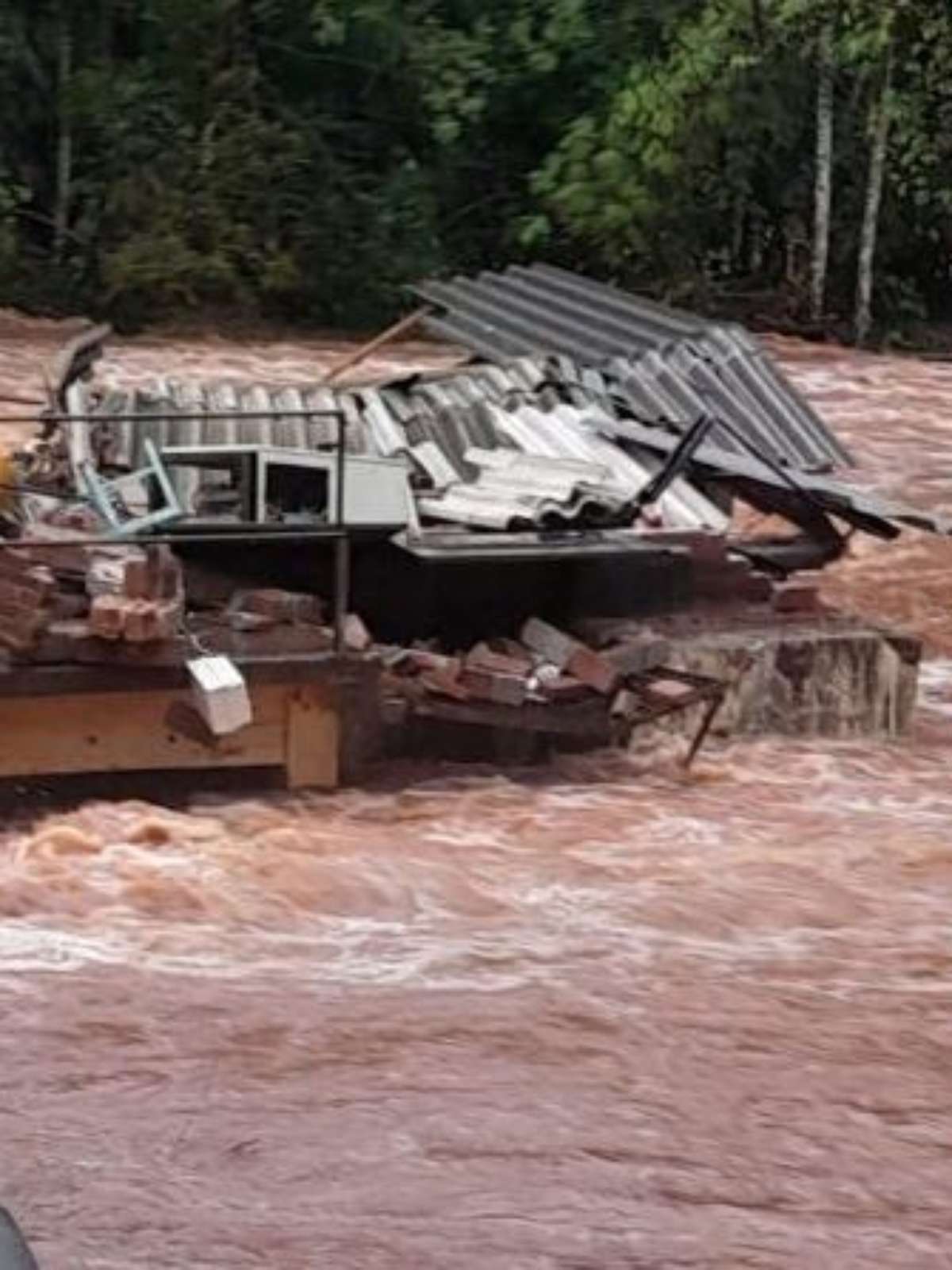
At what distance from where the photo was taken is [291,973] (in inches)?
324

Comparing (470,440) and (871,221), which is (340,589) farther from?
(871,221)

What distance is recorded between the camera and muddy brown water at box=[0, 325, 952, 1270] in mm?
6387

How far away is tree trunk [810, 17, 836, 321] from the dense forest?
0.13 feet

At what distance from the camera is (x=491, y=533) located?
36.0 ft

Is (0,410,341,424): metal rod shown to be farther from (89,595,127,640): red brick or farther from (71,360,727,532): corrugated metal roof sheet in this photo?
(89,595,127,640): red brick

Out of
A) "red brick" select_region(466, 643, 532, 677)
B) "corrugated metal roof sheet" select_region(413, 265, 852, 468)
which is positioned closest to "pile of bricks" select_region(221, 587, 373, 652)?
"red brick" select_region(466, 643, 532, 677)

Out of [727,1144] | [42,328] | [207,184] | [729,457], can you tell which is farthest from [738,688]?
[207,184]

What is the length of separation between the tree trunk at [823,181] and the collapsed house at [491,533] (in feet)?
43.7

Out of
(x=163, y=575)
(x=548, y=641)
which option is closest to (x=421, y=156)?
(x=548, y=641)

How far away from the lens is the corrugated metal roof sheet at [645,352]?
12578 millimetres

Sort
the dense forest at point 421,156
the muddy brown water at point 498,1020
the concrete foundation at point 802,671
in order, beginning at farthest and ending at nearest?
the dense forest at point 421,156
the concrete foundation at point 802,671
the muddy brown water at point 498,1020

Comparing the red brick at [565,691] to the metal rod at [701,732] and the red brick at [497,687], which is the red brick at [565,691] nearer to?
the red brick at [497,687]

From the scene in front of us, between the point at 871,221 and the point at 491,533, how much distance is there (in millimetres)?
16557

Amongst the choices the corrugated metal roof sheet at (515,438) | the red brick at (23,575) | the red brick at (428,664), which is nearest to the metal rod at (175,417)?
the corrugated metal roof sheet at (515,438)
